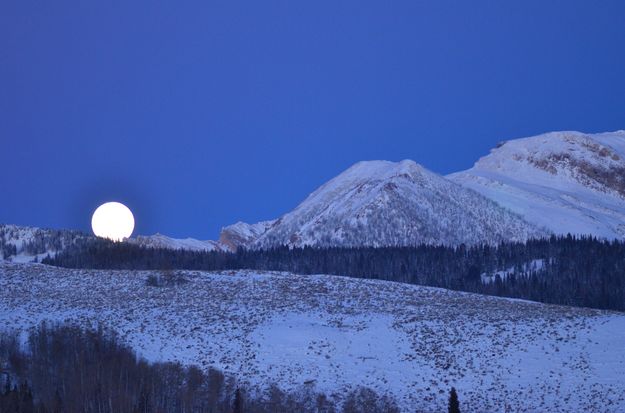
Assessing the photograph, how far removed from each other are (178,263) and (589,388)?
89.5 metres

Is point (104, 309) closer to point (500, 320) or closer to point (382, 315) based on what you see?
point (382, 315)

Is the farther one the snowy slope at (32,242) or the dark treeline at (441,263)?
the snowy slope at (32,242)

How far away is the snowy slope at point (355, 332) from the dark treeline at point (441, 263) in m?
29.9

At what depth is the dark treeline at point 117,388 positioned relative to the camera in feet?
201

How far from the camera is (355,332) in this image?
276 ft

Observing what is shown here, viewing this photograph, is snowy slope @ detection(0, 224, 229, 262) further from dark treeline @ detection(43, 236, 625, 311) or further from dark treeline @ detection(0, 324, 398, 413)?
dark treeline @ detection(0, 324, 398, 413)

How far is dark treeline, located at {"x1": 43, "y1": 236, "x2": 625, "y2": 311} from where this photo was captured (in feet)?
416

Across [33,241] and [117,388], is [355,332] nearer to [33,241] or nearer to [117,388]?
[117,388]

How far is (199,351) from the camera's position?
255 ft

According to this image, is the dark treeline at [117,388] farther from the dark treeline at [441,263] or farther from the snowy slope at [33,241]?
the snowy slope at [33,241]

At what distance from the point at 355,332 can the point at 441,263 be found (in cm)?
6741

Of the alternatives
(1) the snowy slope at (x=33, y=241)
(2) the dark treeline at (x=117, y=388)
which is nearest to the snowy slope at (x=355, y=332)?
(2) the dark treeline at (x=117, y=388)

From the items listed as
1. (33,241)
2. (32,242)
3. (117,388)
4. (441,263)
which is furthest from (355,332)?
(33,241)

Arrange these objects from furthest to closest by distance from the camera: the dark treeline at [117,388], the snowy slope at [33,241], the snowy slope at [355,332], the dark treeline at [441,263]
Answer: the snowy slope at [33,241] → the dark treeline at [441,263] → the snowy slope at [355,332] → the dark treeline at [117,388]
